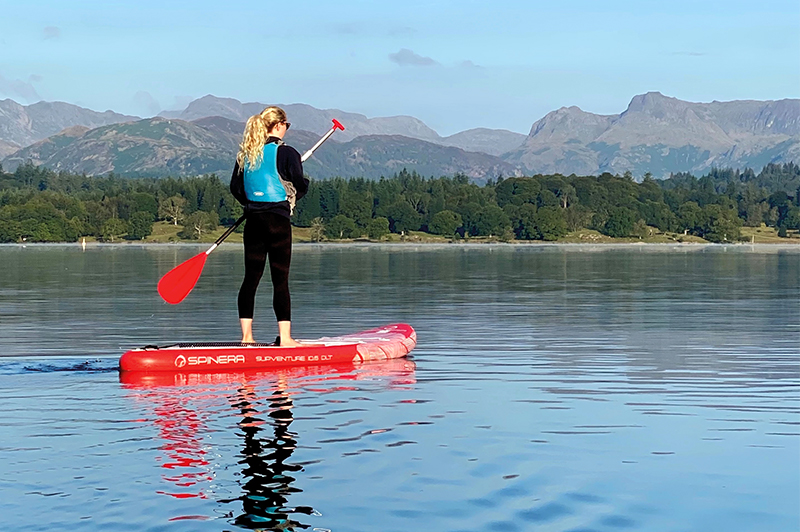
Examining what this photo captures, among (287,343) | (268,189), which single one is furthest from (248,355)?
(268,189)

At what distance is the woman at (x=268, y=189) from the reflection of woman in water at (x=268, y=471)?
4.01 m

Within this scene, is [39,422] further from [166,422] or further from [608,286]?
[608,286]

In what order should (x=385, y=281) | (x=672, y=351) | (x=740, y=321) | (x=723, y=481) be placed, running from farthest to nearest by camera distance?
(x=385, y=281), (x=740, y=321), (x=672, y=351), (x=723, y=481)

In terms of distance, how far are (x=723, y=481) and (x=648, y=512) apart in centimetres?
147

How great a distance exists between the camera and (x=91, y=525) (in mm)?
9375

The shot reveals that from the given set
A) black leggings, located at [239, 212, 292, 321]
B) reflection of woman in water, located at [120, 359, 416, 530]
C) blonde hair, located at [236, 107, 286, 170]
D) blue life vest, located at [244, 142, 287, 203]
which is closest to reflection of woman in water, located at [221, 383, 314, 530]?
reflection of woman in water, located at [120, 359, 416, 530]

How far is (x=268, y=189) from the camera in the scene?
18.5m

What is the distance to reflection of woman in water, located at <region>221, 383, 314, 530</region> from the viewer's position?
9570mm

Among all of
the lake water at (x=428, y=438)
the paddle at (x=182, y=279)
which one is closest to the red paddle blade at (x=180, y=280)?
the paddle at (x=182, y=279)

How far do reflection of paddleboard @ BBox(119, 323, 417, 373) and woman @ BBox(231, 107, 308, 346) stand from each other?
2.83 ft

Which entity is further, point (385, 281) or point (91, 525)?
point (385, 281)

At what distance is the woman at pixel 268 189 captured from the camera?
1842cm

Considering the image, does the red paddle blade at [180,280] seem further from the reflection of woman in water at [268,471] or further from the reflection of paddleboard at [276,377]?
the reflection of woman in water at [268,471]

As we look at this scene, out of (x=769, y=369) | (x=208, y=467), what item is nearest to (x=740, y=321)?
(x=769, y=369)
